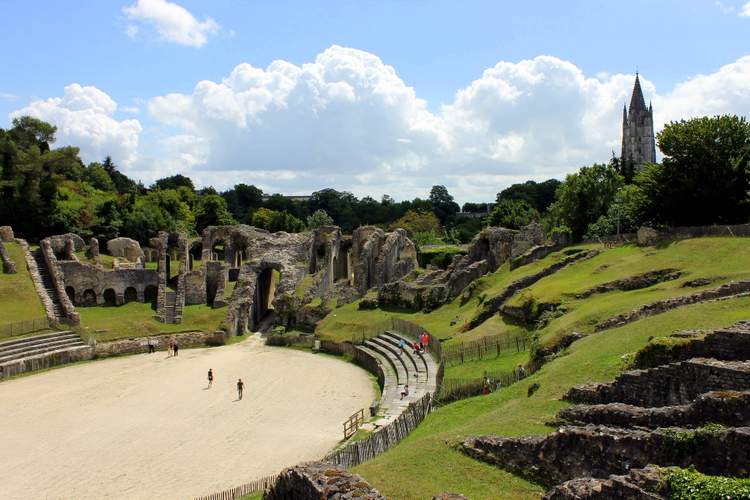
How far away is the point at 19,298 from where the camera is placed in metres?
43.4

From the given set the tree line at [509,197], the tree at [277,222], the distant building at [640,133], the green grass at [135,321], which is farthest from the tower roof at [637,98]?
the green grass at [135,321]

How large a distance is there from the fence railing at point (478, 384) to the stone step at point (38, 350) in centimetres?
2676

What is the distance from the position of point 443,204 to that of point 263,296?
10805 cm

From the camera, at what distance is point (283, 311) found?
47844 millimetres

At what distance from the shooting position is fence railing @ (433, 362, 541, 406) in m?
22.1

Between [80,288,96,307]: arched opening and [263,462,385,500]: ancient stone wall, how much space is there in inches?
1583

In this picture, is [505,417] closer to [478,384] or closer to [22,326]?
[478,384]

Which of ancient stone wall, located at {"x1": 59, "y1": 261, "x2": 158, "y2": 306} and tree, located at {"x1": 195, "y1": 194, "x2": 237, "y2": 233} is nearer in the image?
ancient stone wall, located at {"x1": 59, "y1": 261, "x2": 158, "y2": 306}

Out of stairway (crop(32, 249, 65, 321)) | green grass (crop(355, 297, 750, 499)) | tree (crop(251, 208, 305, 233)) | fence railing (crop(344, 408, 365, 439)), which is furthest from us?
tree (crop(251, 208, 305, 233))

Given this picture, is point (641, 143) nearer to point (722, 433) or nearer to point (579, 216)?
point (579, 216)

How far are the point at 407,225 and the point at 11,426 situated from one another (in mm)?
88250

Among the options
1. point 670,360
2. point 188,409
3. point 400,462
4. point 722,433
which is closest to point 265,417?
point 188,409

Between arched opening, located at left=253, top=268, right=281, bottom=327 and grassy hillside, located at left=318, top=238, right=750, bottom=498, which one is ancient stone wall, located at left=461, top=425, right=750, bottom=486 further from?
arched opening, located at left=253, top=268, right=281, bottom=327

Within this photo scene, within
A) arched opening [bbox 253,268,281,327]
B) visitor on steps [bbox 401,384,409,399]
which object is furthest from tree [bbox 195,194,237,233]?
visitor on steps [bbox 401,384,409,399]
